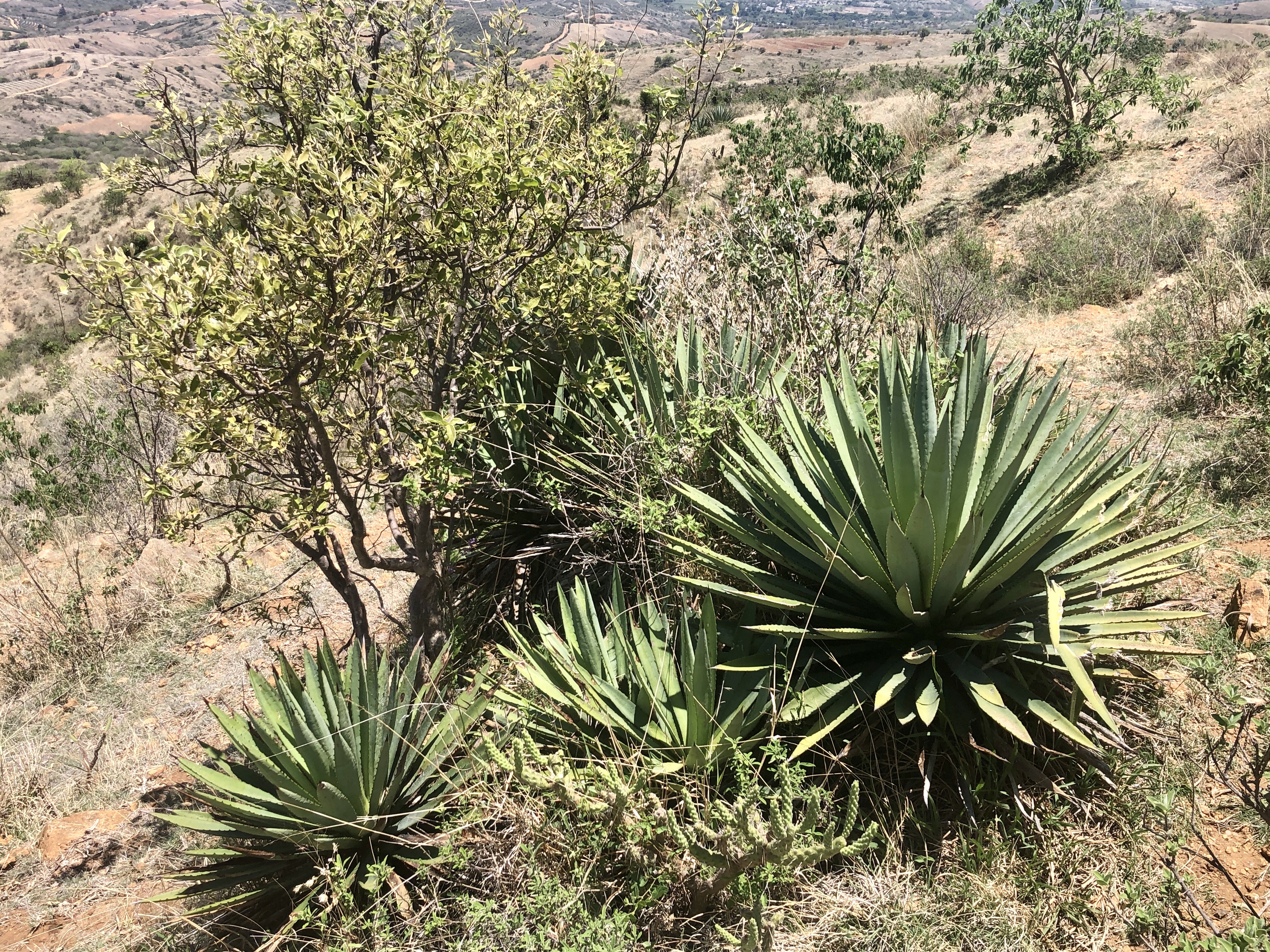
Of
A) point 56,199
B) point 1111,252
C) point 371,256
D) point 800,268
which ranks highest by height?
point 371,256

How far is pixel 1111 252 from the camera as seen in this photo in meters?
7.72

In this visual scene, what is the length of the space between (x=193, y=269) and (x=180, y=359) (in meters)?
0.36

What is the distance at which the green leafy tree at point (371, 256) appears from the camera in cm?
287

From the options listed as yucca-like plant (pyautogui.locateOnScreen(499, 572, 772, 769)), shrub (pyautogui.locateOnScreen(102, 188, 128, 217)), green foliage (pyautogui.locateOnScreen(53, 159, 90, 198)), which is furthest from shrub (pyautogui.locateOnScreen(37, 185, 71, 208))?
yucca-like plant (pyautogui.locateOnScreen(499, 572, 772, 769))

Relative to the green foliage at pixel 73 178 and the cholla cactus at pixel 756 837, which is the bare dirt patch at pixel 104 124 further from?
the cholla cactus at pixel 756 837

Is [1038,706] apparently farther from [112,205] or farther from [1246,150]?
[112,205]

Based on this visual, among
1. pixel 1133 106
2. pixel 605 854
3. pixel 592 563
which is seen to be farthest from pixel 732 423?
pixel 1133 106

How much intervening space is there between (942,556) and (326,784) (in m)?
2.22

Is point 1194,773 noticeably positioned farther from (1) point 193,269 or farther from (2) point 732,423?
(1) point 193,269

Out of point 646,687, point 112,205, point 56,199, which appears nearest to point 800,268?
point 646,687

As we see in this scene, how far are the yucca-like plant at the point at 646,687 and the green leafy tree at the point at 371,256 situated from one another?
87 cm

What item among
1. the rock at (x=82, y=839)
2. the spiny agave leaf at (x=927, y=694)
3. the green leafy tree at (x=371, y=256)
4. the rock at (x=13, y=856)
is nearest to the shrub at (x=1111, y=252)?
the green leafy tree at (x=371, y=256)

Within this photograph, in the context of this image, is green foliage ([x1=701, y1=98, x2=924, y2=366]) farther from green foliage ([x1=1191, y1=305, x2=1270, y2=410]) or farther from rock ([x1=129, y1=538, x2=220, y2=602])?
rock ([x1=129, y1=538, x2=220, y2=602])

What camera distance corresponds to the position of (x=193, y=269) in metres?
2.82
